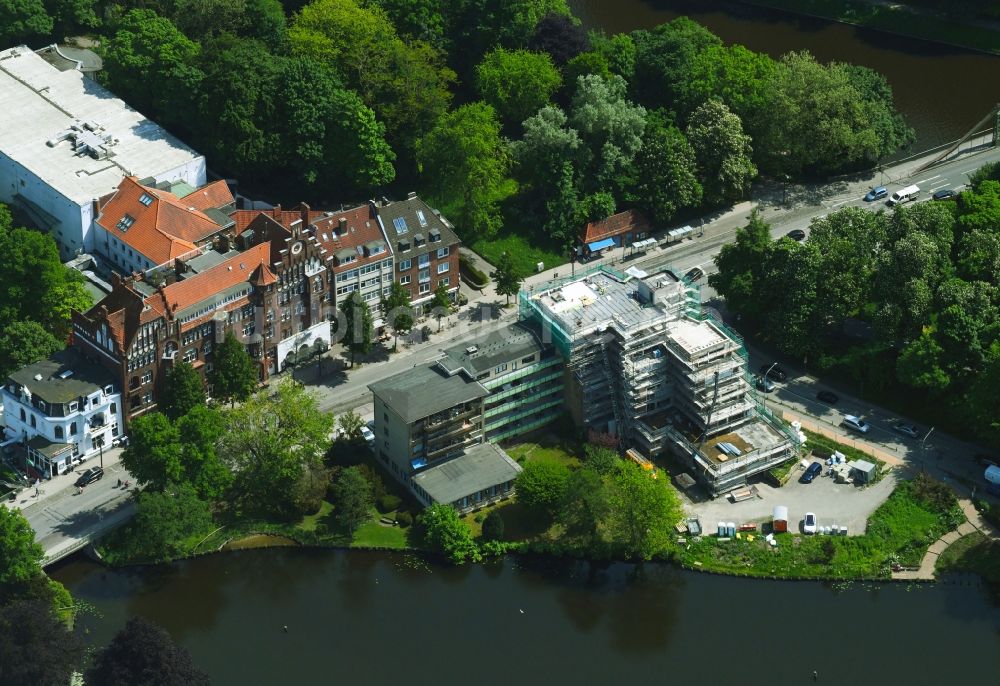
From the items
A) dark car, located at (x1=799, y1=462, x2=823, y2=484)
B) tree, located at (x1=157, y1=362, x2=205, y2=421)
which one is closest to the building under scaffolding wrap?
dark car, located at (x1=799, y1=462, x2=823, y2=484)

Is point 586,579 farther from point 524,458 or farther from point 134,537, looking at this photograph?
point 134,537

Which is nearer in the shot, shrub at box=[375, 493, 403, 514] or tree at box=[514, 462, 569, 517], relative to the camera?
tree at box=[514, 462, 569, 517]

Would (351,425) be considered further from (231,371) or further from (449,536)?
(449,536)

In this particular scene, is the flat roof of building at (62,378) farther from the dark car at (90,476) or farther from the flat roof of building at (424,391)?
the flat roof of building at (424,391)

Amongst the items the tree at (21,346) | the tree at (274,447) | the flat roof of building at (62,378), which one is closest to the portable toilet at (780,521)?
the tree at (274,447)

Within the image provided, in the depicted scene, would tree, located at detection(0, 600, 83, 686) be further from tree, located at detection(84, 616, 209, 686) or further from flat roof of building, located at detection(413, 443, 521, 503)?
flat roof of building, located at detection(413, 443, 521, 503)

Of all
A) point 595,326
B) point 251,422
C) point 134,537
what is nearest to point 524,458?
point 595,326

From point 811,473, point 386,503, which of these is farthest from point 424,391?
point 811,473
